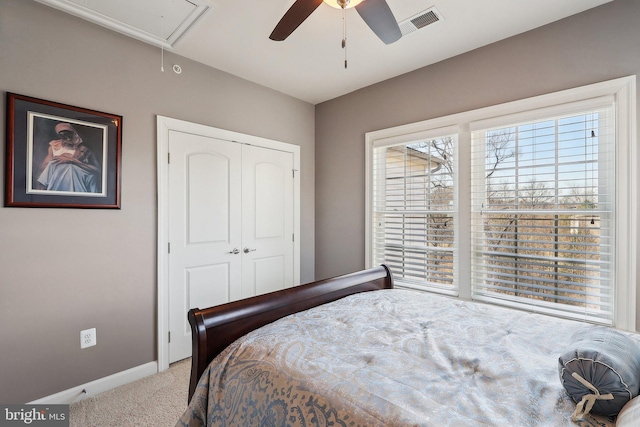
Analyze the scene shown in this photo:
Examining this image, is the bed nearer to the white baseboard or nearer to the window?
the window

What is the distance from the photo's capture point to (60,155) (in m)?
2.10

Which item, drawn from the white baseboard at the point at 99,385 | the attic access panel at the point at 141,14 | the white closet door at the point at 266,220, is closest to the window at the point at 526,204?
the white closet door at the point at 266,220

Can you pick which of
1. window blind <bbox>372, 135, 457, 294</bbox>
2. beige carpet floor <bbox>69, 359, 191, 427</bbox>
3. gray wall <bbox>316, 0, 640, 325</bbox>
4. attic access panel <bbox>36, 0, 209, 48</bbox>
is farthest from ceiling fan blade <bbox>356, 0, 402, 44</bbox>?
beige carpet floor <bbox>69, 359, 191, 427</bbox>

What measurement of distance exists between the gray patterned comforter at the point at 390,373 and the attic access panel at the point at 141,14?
2.16 meters

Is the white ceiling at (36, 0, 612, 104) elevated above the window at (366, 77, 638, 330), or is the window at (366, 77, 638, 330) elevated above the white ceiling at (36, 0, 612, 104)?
the white ceiling at (36, 0, 612, 104)

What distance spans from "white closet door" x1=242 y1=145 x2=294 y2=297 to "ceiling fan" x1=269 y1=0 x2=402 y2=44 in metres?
1.62

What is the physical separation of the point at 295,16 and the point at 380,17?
457mm

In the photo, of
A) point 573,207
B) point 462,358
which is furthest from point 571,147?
point 462,358

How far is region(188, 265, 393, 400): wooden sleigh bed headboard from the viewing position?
4.48 feet

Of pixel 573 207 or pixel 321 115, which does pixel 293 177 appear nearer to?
pixel 321 115

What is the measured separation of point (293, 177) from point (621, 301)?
3003mm

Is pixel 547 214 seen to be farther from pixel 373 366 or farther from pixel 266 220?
pixel 266 220

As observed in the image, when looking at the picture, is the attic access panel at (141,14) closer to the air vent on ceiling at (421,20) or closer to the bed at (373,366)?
the air vent on ceiling at (421,20)

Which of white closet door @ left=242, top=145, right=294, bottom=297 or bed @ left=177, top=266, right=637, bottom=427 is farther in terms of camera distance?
white closet door @ left=242, top=145, right=294, bottom=297
